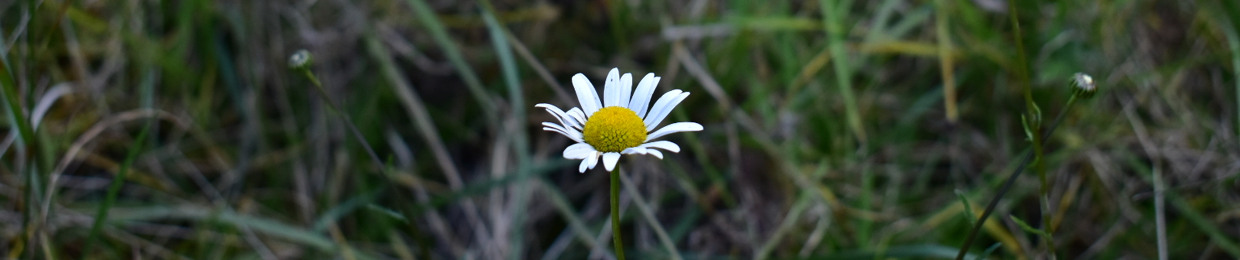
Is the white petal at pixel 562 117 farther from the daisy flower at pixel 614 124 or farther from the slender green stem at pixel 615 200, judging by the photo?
the slender green stem at pixel 615 200

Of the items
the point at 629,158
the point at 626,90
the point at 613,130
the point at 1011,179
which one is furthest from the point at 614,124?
the point at 629,158

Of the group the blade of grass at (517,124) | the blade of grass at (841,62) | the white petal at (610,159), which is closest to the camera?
the white petal at (610,159)

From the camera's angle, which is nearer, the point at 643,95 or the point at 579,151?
the point at 579,151

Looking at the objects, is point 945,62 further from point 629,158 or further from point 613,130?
point 613,130

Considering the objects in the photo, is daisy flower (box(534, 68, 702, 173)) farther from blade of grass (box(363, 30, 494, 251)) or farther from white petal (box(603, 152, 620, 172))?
blade of grass (box(363, 30, 494, 251))

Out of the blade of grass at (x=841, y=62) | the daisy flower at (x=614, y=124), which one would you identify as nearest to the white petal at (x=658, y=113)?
the daisy flower at (x=614, y=124)
